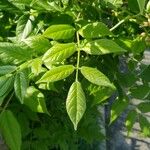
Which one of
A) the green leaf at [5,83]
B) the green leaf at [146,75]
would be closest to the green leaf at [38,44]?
the green leaf at [5,83]

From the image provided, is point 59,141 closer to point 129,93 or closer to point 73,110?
point 129,93

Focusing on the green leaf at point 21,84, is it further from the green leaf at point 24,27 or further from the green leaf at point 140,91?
the green leaf at point 140,91

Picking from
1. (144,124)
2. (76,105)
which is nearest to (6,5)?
(76,105)

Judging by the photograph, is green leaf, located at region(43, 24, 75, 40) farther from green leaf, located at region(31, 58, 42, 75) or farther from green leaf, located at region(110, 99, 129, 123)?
green leaf, located at region(110, 99, 129, 123)

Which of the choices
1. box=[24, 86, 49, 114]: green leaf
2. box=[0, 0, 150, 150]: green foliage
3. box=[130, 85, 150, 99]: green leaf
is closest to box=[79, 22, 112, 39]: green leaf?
box=[0, 0, 150, 150]: green foliage

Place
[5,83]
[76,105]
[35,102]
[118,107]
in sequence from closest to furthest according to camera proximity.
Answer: [76,105]
[5,83]
[35,102]
[118,107]

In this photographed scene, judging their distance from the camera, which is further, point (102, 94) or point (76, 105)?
point (102, 94)

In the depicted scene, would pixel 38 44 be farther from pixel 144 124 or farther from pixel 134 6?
pixel 144 124
